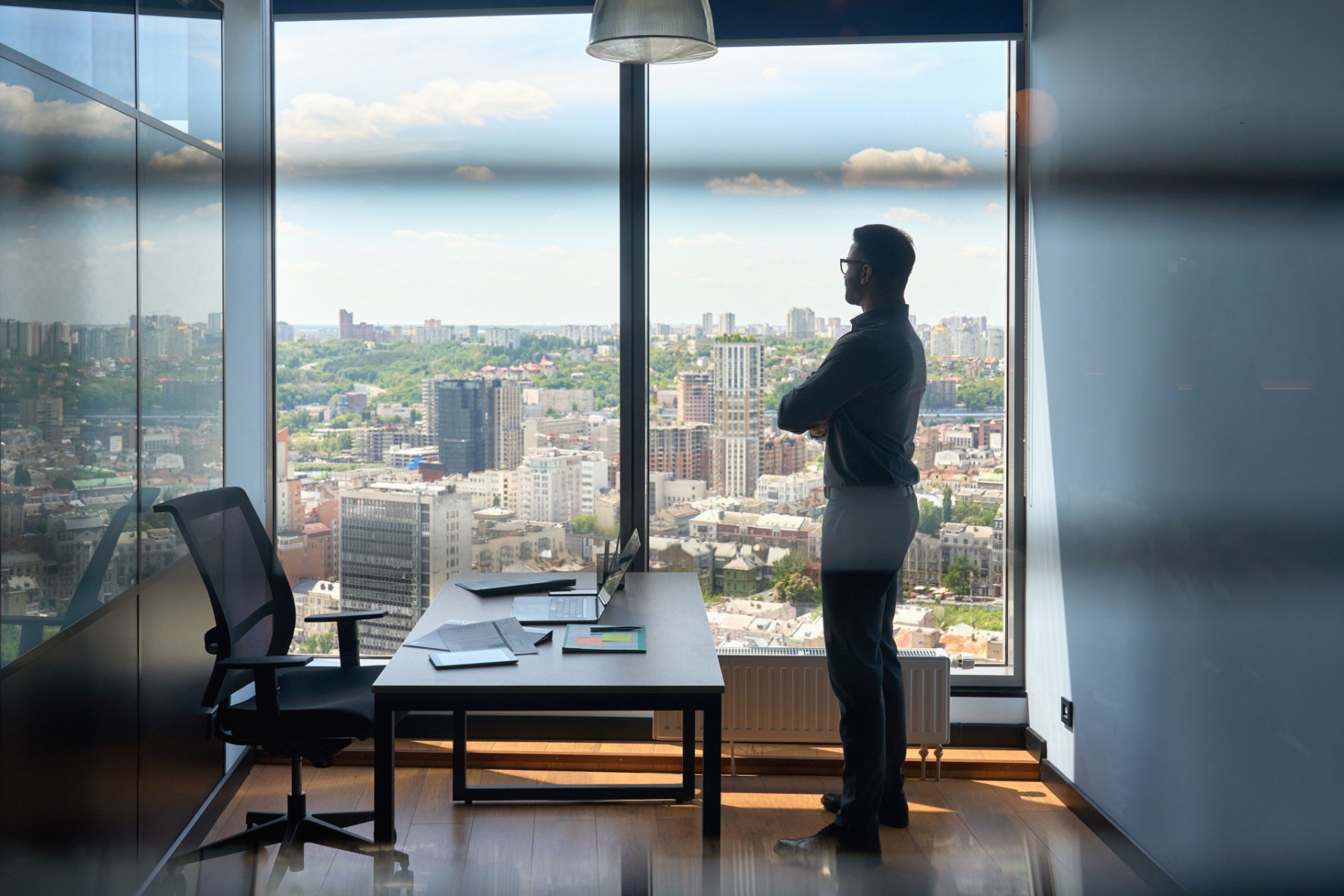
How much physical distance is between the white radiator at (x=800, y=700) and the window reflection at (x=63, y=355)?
1.79 metres

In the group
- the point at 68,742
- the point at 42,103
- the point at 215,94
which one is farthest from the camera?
the point at 215,94

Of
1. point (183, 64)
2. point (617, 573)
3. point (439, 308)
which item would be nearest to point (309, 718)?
point (617, 573)

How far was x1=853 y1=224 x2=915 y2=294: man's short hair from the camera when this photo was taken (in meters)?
2.69

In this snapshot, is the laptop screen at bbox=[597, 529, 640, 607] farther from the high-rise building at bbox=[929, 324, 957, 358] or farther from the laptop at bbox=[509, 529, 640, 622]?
the high-rise building at bbox=[929, 324, 957, 358]

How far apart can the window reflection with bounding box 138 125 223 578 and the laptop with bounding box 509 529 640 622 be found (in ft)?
3.05

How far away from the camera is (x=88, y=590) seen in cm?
214

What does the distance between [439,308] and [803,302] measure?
123 cm

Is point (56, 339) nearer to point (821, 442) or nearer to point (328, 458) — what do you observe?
point (328, 458)

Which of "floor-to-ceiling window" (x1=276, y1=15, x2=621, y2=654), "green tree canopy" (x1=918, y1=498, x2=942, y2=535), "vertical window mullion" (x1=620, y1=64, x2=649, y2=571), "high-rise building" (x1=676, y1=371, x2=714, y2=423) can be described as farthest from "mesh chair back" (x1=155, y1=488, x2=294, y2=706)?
"green tree canopy" (x1=918, y1=498, x2=942, y2=535)

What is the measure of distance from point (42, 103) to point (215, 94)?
3.71ft

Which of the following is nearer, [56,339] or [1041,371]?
[56,339]

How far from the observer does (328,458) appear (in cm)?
353

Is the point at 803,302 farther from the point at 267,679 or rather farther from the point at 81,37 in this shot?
the point at 81,37

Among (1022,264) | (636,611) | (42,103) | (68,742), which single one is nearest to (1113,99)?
(1022,264)
